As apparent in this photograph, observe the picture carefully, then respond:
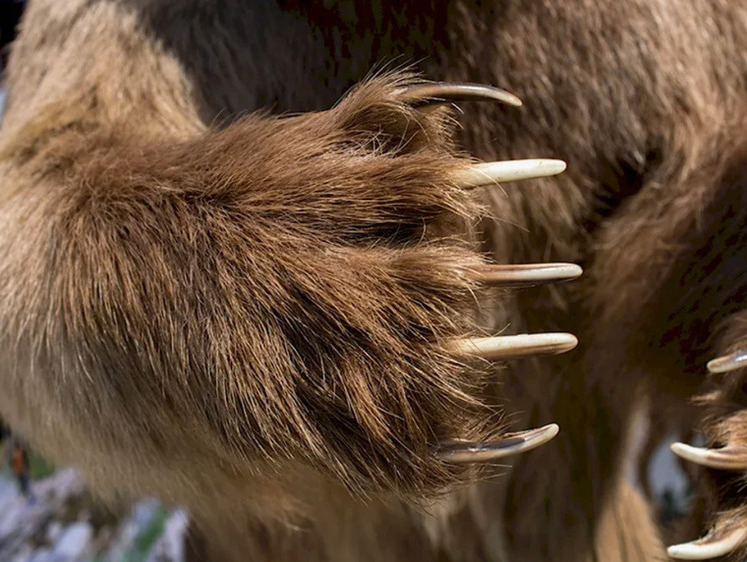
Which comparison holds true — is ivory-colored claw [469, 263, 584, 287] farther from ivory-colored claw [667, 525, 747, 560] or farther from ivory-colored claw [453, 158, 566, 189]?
ivory-colored claw [667, 525, 747, 560]

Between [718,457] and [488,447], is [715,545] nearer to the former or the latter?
[718,457]

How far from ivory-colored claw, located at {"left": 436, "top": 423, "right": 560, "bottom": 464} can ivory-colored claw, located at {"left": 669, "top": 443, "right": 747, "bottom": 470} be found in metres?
0.17

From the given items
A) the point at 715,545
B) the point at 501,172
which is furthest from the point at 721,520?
the point at 501,172

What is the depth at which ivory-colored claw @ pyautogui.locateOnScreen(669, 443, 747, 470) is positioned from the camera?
930 mm

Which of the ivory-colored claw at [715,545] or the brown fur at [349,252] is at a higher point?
the brown fur at [349,252]

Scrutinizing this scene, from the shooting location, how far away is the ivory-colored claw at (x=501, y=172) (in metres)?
0.86

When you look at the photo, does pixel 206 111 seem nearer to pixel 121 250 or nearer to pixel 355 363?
pixel 121 250

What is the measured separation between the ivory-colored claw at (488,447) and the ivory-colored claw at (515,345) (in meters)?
0.07

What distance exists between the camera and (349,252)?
87 centimetres

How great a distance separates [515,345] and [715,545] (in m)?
0.31

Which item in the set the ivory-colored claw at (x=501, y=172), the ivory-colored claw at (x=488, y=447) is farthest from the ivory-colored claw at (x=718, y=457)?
the ivory-colored claw at (x=501, y=172)

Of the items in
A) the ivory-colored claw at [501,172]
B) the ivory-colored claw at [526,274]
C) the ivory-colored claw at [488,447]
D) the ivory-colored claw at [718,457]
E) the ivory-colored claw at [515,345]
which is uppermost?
the ivory-colored claw at [501,172]

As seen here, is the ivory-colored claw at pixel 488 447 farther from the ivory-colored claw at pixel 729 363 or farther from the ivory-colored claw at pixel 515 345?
the ivory-colored claw at pixel 729 363

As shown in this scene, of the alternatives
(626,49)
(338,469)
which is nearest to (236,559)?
(338,469)
